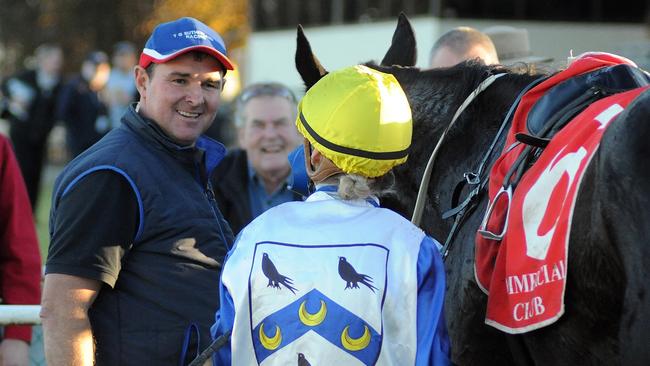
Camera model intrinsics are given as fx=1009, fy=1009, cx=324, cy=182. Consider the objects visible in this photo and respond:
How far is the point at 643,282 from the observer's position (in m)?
2.50

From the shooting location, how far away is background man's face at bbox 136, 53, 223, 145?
321 centimetres

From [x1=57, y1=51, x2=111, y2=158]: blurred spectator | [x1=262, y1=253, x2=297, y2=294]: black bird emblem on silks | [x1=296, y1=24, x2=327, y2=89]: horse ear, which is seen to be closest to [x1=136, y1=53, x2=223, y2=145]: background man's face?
[x1=296, y1=24, x2=327, y2=89]: horse ear

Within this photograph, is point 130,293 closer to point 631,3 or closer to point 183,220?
point 183,220

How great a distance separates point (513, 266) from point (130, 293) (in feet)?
3.71

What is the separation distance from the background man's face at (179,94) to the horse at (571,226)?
2.09 ft

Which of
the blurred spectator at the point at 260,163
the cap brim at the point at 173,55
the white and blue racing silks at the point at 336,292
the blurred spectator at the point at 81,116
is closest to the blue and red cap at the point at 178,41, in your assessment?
the cap brim at the point at 173,55

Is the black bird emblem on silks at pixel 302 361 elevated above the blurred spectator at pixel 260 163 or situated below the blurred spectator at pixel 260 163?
above

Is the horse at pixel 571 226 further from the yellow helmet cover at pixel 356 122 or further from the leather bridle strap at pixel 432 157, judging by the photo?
the yellow helmet cover at pixel 356 122

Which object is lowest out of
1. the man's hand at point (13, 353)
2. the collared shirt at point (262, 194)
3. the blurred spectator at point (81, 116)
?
the blurred spectator at point (81, 116)

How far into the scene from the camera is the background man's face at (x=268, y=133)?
17.1 ft

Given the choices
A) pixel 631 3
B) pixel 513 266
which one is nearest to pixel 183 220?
pixel 513 266

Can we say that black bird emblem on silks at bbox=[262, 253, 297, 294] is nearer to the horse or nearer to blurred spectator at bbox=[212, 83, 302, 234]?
the horse

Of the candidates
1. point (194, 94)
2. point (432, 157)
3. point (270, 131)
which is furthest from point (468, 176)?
point (270, 131)

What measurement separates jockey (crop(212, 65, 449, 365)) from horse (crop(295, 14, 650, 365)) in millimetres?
439
